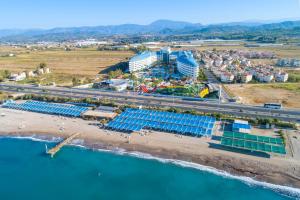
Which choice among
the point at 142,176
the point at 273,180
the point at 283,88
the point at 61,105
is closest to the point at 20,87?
the point at 61,105

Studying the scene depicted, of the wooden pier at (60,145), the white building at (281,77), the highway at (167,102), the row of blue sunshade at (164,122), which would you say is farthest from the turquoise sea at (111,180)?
the white building at (281,77)

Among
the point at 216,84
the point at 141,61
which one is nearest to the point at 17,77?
the point at 141,61

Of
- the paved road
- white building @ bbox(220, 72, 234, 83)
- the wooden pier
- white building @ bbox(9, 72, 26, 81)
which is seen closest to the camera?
the wooden pier

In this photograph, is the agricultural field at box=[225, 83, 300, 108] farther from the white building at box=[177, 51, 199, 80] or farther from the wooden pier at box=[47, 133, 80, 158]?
the wooden pier at box=[47, 133, 80, 158]

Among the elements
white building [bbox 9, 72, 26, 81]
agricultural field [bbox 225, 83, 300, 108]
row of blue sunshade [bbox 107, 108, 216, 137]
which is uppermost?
white building [bbox 9, 72, 26, 81]

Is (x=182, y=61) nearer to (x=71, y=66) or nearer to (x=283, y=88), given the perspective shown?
(x=283, y=88)

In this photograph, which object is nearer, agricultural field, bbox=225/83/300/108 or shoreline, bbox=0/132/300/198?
shoreline, bbox=0/132/300/198

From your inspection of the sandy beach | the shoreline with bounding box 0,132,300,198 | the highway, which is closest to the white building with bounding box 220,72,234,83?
the highway

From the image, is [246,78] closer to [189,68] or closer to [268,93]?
[268,93]
